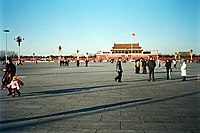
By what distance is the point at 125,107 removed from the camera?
5547mm

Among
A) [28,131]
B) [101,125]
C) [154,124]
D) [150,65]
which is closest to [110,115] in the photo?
[101,125]

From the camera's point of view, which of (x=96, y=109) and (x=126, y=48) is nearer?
(x=96, y=109)

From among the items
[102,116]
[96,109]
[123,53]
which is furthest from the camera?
[123,53]

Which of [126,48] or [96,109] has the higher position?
[126,48]

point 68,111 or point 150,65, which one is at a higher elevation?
point 150,65

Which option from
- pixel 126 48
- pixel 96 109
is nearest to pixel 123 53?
pixel 126 48

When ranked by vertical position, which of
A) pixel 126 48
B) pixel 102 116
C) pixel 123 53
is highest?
pixel 126 48

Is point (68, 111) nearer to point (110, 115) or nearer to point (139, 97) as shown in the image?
point (110, 115)

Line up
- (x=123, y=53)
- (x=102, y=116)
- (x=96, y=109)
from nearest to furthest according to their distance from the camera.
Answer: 1. (x=102, y=116)
2. (x=96, y=109)
3. (x=123, y=53)

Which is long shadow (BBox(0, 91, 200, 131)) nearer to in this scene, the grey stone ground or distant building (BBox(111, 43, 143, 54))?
the grey stone ground

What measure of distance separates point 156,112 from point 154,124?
3.19ft

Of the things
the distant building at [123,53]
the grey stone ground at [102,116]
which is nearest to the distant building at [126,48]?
the distant building at [123,53]

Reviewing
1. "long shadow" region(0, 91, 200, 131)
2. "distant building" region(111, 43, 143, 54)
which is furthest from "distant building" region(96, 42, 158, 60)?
"long shadow" region(0, 91, 200, 131)

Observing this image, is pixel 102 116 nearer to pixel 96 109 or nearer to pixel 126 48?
pixel 96 109
